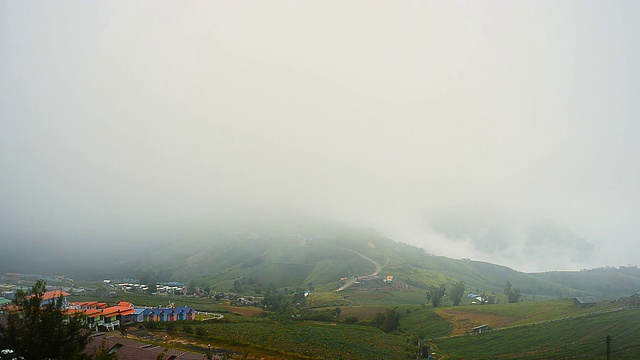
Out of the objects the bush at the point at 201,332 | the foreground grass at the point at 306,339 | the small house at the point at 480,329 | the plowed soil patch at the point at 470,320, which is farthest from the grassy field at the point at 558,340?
the bush at the point at 201,332

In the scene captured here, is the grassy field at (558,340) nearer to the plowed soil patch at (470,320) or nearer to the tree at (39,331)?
the plowed soil patch at (470,320)

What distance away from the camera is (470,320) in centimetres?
8650

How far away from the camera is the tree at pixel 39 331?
88.6 feet

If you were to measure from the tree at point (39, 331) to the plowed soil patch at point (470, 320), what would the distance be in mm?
71378

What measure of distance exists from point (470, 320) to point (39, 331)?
8358 centimetres

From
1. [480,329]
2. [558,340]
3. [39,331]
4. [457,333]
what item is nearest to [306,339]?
[457,333]

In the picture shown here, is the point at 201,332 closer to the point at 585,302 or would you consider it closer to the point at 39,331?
the point at 39,331

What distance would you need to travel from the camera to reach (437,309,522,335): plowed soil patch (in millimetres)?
79625

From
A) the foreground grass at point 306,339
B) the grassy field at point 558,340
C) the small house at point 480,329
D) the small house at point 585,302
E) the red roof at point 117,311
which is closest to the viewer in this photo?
the grassy field at point 558,340

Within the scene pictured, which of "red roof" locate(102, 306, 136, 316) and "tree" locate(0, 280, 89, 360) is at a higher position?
"tree" locate(0, 280, 89, 360)

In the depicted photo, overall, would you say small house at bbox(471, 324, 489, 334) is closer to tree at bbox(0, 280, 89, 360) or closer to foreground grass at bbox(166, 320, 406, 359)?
foreground grass at bbox(166, 320, 406, 359)

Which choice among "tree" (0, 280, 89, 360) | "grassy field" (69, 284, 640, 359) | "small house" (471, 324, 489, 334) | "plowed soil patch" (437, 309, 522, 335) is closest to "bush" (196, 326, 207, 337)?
"grassy field" (69, 284, 640, 359)

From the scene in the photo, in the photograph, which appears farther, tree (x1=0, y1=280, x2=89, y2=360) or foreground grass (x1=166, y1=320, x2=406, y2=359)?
foreground grass (x1=166, y1=320, x2=406, y2=359)

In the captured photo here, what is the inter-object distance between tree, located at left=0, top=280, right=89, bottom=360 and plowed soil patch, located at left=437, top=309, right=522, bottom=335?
71.4 meters
